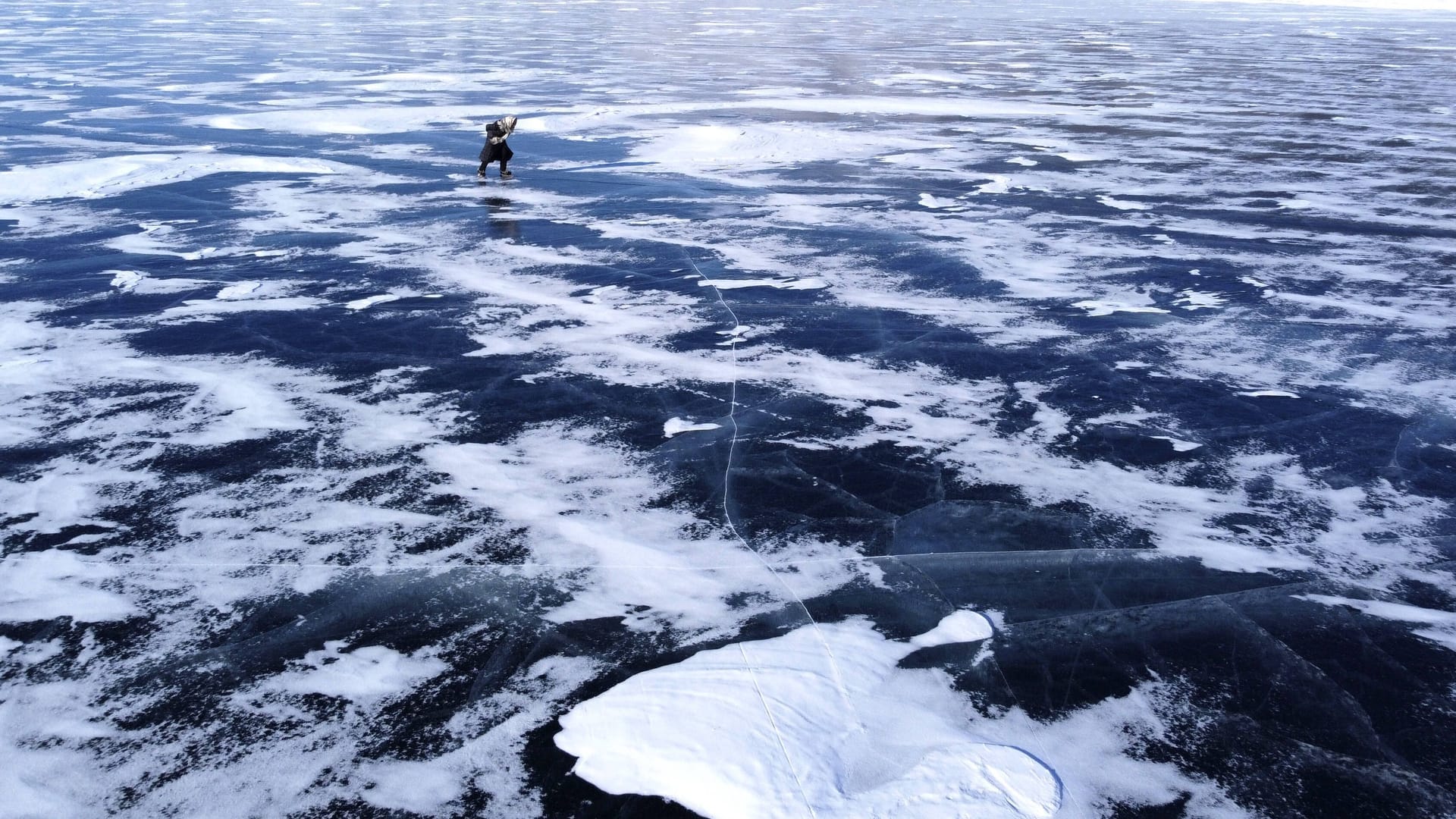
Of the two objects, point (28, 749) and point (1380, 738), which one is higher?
point (1380, 738)

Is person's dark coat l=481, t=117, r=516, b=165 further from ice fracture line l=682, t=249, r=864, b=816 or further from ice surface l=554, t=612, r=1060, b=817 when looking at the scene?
ice surface l=554, t=612, r=1060, b=817

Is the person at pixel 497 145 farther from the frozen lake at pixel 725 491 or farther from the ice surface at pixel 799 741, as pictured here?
the ice surface at pixel 799 741

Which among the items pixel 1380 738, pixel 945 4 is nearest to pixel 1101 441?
pixel 1380 738

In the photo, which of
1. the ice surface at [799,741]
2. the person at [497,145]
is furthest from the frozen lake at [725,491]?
the person at [497,145]

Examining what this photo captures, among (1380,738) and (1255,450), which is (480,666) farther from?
(1255,450)

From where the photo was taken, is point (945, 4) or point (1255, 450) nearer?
point (1255, 450)
